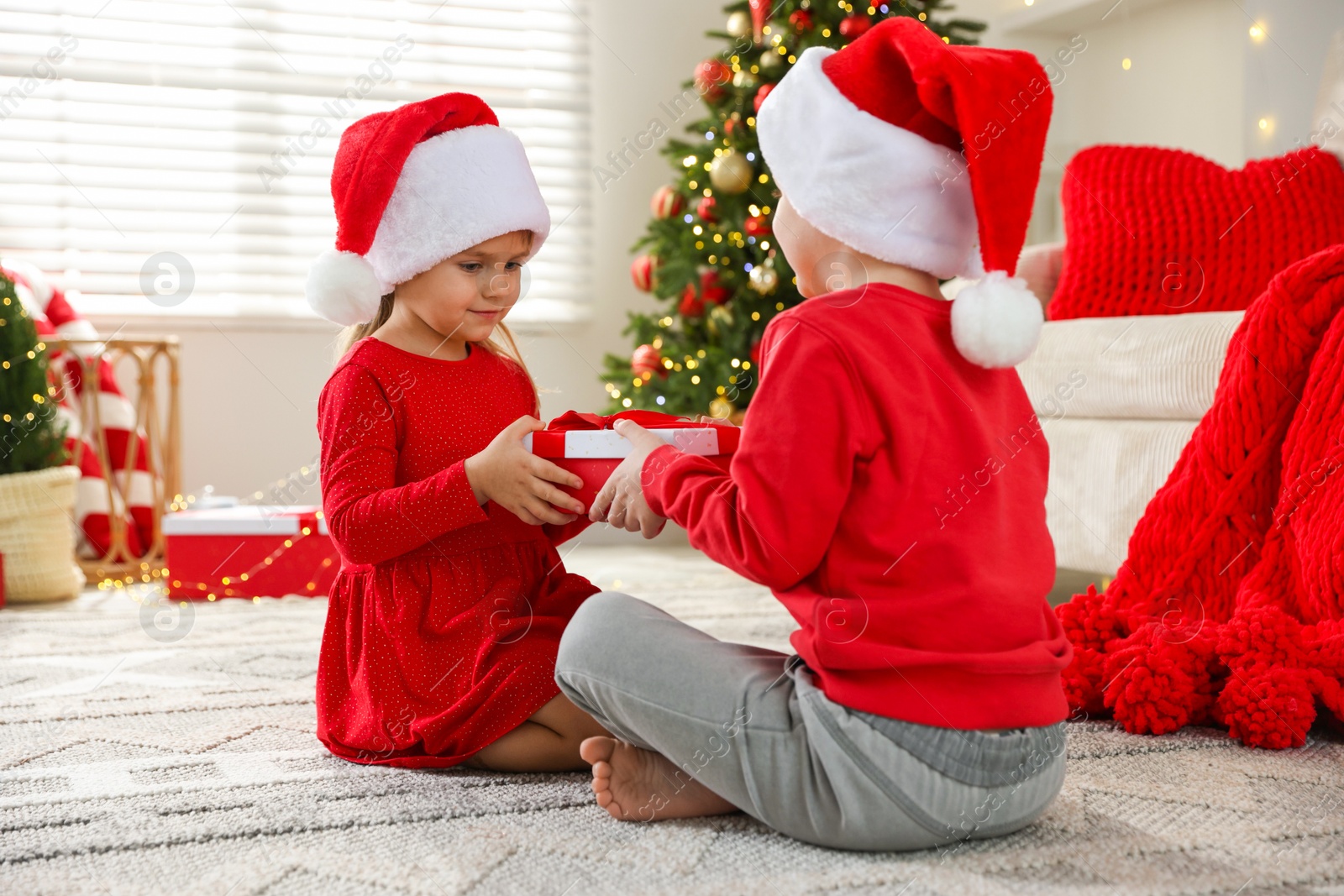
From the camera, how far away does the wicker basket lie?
2240mm

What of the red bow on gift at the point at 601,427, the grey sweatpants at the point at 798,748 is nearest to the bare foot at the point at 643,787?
the grey sweatpants at the point at 798,748

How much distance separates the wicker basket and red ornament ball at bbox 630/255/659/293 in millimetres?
1386

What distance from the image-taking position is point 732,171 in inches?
105

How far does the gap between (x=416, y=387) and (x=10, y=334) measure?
150 cm

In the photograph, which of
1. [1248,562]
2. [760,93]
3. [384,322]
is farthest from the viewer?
[760,93]

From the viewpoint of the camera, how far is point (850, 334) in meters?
0.81

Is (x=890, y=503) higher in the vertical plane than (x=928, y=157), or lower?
lower

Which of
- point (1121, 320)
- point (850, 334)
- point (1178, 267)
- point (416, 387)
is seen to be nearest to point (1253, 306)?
point (1121, 320)

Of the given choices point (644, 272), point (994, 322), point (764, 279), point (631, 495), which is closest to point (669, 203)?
point (644, 272)

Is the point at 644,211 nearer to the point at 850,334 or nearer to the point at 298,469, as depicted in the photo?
the point at 298,469

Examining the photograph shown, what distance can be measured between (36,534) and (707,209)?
158 cm

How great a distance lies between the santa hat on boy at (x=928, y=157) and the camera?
81 cm

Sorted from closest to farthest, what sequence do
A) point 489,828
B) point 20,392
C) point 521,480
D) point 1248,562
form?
point 489,828, point 521,480, point 1248,562, point 20,392

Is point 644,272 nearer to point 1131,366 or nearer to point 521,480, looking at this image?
point 1131,366
